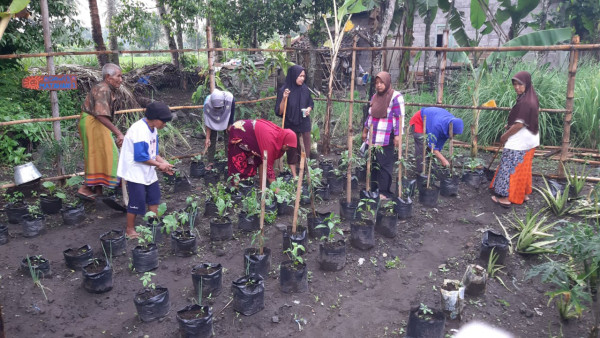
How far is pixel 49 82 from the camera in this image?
189 inches

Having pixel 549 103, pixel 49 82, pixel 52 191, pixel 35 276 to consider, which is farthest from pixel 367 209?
pixel 549 103

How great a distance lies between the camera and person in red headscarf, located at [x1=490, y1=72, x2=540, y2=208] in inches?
177

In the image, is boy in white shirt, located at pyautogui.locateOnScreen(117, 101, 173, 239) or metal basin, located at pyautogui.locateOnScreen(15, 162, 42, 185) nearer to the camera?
boy in white shirt, located at pyautogui.locateOnScreen(117, 101, 173, 239)

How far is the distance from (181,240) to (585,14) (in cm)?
1366

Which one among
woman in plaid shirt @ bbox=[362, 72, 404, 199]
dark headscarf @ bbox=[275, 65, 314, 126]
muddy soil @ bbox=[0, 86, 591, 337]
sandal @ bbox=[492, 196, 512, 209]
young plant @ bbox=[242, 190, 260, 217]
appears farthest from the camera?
dark headscarf @ bbox=[275, 65, 314, 126]

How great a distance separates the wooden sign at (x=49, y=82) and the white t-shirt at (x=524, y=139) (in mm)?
5331

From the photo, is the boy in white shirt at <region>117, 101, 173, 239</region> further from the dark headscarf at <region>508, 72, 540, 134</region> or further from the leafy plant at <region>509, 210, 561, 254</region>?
the dark headscarf at <region>508, 72, 540, 134</region>

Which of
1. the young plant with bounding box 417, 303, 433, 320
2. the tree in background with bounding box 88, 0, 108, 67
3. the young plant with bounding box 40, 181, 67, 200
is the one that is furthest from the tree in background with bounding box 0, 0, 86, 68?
the young plant with bounding box 417, 303, 433, 320

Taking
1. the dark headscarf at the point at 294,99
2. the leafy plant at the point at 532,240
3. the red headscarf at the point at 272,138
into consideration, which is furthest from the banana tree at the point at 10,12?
the leafy plant at the point at 532,240

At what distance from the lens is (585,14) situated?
12.0 meters

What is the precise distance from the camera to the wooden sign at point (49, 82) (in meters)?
4.68

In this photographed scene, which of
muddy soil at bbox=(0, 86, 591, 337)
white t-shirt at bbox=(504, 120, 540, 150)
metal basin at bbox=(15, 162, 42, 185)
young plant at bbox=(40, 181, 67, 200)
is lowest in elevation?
muddy soil at bbox=(0, 86, 591, 337)

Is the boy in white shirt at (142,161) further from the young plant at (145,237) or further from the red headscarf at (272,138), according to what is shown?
the red headscarf at (272,138)

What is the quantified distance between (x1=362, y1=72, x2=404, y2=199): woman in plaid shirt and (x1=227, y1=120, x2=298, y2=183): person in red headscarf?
42.3 inches
